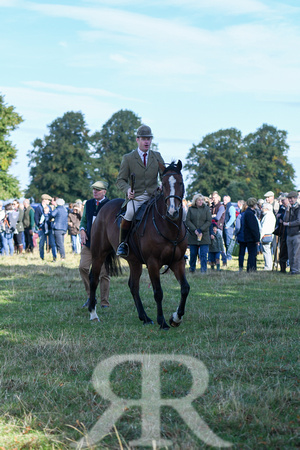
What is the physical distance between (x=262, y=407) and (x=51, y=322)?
216 inches

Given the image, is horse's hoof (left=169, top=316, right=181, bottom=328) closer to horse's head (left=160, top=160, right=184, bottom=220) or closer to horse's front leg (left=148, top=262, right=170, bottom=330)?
horse's front leg (left=148, top=262, right=170, bottom=330)

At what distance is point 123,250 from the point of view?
32.7 feet

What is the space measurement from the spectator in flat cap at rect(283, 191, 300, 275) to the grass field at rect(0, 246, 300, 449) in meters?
4.10

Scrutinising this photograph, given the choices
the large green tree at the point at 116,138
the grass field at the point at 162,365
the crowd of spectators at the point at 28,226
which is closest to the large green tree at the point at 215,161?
the large green tree at the point at 116,138

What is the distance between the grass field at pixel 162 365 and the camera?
4.55 m

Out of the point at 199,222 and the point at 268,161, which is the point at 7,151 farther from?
the point at 199,222

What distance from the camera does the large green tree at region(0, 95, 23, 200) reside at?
194 ft

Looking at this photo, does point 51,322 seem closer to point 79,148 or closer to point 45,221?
point 45,221

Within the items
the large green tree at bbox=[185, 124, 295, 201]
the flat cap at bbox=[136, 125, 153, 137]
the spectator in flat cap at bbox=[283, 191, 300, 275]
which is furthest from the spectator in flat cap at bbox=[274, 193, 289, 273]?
the large green tree at bbox=[185, 124, 295, 201]

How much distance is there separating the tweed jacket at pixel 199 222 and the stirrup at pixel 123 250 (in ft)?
23.8

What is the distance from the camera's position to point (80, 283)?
15438 mm

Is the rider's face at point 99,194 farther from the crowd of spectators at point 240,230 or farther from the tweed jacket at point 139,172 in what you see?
the crowd of spectators at point 240,230

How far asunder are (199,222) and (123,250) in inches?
294

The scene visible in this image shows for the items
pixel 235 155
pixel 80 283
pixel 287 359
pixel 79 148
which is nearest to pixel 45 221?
pixel 80 283
